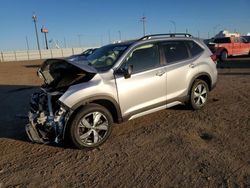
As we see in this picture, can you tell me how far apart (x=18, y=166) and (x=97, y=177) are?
137 centimetres

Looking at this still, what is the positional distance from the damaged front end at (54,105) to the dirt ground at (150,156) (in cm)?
34

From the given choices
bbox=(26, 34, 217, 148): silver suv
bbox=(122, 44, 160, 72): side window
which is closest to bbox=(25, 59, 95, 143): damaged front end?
bbox=(26, 34, 217, 148): silver suv

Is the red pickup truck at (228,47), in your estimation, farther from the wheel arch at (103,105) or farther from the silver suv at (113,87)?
the wheel arch at (103,105)

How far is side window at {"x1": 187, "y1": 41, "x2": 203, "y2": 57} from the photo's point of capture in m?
6.45

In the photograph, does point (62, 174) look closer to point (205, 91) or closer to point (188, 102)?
point (188, 102)

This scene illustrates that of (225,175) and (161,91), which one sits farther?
(161,91)

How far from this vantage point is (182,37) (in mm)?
6492

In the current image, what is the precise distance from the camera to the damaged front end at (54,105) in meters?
4.57

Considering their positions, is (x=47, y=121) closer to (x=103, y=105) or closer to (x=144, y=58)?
(x=103, y=105)

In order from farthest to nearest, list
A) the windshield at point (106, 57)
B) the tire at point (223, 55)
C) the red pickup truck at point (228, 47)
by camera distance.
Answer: the tire at point (223, 55) → the red pickup truck at point (228, 47) → the windshield at point (106, 57)

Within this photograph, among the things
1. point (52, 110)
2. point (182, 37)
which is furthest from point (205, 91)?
point (52, 110)

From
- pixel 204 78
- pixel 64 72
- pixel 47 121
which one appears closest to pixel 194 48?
pixel 204 78

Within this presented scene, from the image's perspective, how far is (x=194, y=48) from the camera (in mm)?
6547

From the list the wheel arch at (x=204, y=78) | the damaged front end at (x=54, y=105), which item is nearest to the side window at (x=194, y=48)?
the wheel arch at (x=204, y=78)
